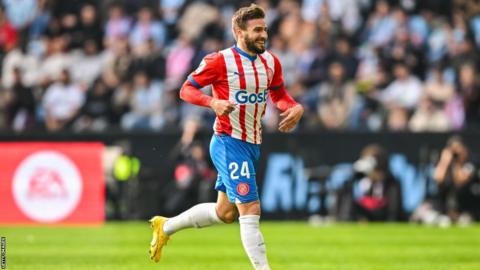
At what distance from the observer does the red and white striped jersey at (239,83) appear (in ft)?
32.7

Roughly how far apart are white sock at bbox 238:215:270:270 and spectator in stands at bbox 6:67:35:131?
12.9 metres

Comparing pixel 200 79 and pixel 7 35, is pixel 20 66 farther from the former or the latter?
pixel 200 79

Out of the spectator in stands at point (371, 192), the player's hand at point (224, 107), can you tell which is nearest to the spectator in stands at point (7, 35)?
the spectator in stands at point (371, 192)

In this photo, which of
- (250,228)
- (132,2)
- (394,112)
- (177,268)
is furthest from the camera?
(132,2)

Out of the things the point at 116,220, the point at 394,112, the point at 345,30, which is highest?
the point at 345,30

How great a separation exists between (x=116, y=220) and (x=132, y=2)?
19.4 feet

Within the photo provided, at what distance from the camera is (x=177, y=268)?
12227 millimetres

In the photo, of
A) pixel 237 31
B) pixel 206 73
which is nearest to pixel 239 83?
pixel 206 73

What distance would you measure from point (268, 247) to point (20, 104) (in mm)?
8486

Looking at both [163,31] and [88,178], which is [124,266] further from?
[163,31]

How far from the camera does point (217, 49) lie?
870 inches

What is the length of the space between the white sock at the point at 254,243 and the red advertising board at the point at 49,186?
9.89 metres

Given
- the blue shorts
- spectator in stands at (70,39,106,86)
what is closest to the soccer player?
the blue shorts

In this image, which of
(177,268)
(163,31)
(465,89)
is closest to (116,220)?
(163,31)
